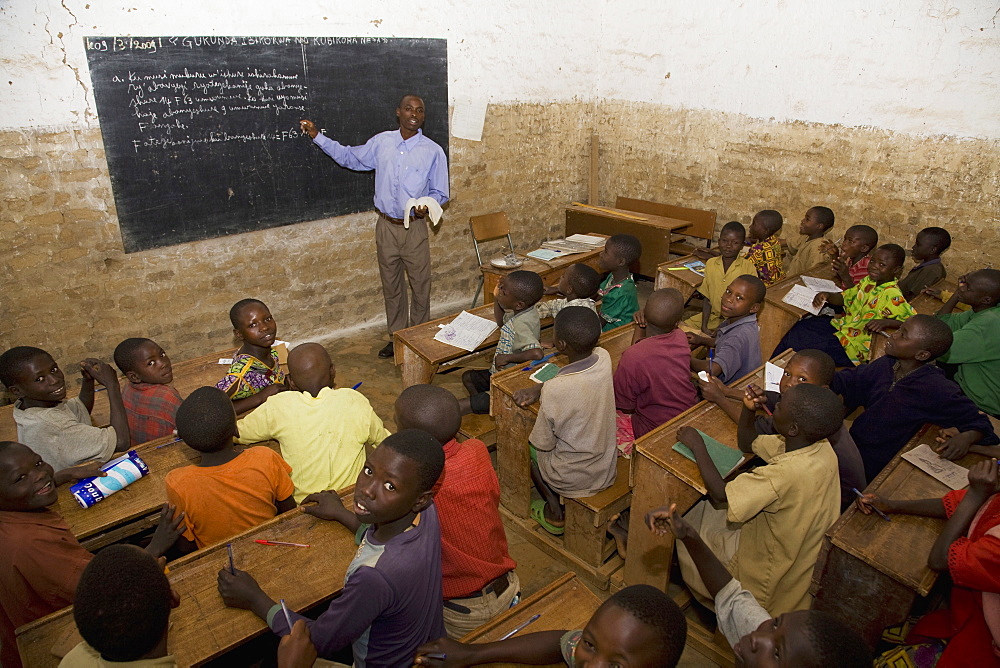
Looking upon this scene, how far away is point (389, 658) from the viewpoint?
177cm

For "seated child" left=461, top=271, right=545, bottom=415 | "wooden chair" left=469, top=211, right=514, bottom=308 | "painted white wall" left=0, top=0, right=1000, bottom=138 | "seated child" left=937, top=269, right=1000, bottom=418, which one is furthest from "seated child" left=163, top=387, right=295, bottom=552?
"wooden chair" left=469, top=211, right=514, bottom=308

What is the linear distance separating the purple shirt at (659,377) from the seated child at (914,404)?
2.68ft

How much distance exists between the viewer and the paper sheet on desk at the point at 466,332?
12.8ft

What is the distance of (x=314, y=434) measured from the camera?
248 cm

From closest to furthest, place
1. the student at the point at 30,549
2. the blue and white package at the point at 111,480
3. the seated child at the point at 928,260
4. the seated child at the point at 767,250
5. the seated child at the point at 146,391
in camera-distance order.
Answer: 1. the student at the point at 30,549
2. the blue and white package at the point at 111,480
3. the seated child at the point at 146,391
4. the seated child at the point at 928,260
5. the seated child at the point at 767,250

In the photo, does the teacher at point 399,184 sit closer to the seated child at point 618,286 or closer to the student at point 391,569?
the seated child at point 618,286

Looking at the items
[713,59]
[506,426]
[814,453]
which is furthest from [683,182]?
[814,453]

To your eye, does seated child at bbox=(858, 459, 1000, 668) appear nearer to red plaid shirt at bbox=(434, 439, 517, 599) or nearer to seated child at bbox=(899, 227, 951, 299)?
red plaid shirt at bbox=(434, 439, 517, 599)

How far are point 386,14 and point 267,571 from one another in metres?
4.50

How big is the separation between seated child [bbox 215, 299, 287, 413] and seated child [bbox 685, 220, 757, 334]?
299cm

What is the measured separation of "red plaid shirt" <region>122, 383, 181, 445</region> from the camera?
295 cm

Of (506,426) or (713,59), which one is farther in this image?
(713,59)

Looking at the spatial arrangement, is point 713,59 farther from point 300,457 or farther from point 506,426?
point 300,457

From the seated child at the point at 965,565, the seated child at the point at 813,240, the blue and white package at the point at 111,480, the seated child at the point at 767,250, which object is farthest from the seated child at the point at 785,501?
the seated child at the point at 813,240
